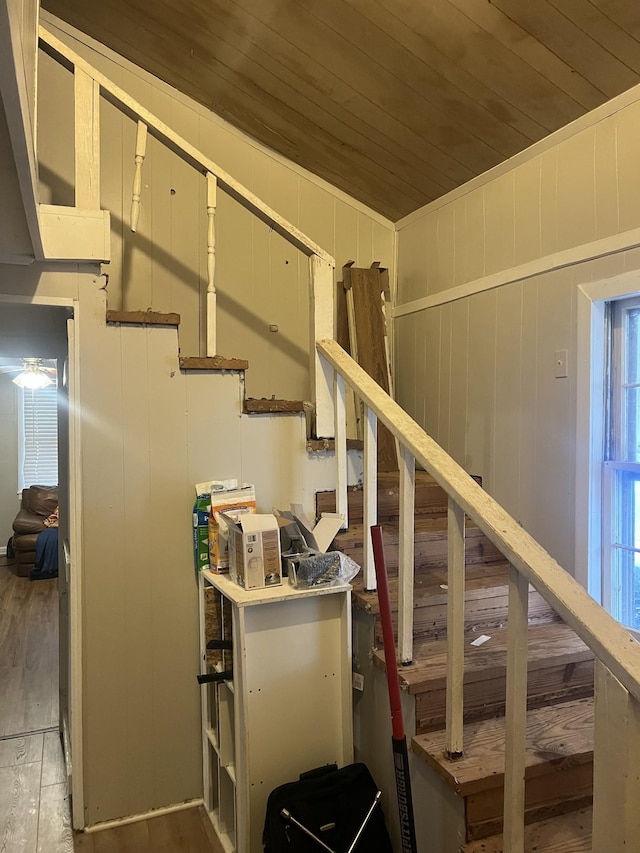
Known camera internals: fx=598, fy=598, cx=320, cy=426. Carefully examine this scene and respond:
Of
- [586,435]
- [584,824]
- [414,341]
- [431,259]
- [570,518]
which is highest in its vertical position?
[431,259]

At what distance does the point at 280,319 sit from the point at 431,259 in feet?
2.91

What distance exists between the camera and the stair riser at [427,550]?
2.21m

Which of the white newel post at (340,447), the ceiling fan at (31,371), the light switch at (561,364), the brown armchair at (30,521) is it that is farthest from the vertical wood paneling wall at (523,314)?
the brown armchair at (30,521)

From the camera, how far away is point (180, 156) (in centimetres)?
223

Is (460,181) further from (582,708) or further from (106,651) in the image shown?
(106,651)

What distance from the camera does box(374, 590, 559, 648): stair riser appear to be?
198 cm

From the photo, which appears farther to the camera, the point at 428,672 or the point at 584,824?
the point at 428,672

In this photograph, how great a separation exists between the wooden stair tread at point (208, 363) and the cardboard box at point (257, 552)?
0.60 metres

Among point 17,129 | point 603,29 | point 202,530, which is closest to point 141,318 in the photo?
point 202,530

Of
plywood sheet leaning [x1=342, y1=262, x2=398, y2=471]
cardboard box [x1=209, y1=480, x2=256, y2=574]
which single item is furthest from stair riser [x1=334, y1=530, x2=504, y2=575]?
plywood sheet leaning [x1=342, y1=262, x2=398, y2=471]

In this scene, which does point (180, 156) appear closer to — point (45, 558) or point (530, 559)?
point (530, 559)

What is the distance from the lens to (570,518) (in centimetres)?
234

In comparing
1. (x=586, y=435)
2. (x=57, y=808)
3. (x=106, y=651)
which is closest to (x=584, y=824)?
(x=586, y=435)

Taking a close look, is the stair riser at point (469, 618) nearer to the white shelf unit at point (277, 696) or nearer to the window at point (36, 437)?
the white shelf unit at point (277, 696)
